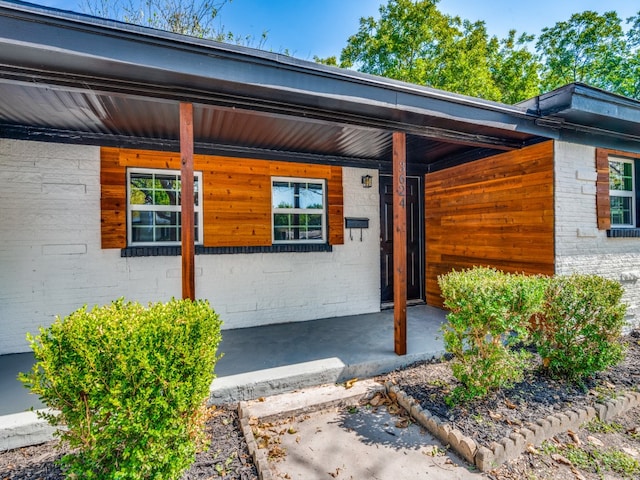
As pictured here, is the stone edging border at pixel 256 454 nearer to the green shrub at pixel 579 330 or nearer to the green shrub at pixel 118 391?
the green shrub at pixel 118 391

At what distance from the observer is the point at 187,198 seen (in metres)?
2.73

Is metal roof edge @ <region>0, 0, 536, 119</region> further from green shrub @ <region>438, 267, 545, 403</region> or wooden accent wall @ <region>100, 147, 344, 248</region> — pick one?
wooden accent wall @ <region>100, 147, 344, 248</region>

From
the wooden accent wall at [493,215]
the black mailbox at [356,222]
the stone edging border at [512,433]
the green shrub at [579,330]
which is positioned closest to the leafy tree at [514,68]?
the wooden accent wall at [493,215]

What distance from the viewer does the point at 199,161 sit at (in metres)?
4.42

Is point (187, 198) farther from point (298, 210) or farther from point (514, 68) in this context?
point (514, 68)

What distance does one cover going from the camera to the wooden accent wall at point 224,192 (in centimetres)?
406

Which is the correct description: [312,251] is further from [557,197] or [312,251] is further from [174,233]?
[557,197]

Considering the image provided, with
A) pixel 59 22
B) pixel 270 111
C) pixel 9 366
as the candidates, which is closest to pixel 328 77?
pixel 270 111

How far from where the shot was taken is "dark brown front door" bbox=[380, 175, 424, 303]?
→ 5.80 meters

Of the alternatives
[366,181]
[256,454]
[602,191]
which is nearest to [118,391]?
[256,454]

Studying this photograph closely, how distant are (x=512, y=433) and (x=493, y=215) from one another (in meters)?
3.26

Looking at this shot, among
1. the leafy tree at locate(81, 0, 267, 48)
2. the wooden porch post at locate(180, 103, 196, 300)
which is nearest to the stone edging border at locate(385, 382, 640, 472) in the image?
the wooden porch post at locate(180, 103, 196, 300)

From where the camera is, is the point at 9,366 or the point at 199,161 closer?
the point at 9,366

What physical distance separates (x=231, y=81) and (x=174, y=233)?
257 cm
